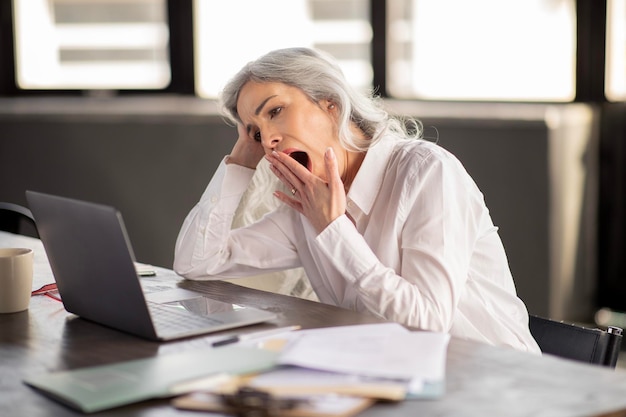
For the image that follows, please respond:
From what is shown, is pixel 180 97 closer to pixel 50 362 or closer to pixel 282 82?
pixel 282 82

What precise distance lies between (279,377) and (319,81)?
912 millimetres

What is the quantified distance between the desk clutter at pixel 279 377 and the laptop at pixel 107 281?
5.4 inches

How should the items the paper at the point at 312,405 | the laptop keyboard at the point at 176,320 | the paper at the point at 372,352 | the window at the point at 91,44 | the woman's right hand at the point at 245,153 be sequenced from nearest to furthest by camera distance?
the paper at the point at 312,405 < the paper at the point at 372,352 < the laptop keyboard at the point at 176,320 < the woman's right hand at the point at 245,153 < the window at the point at 91,44

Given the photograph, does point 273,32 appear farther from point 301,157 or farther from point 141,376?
point 141,376

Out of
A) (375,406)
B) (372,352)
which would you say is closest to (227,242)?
(372,352)

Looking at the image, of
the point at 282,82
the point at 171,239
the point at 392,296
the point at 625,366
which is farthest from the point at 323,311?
the point at 171,239

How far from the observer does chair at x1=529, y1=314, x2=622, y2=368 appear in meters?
1.66

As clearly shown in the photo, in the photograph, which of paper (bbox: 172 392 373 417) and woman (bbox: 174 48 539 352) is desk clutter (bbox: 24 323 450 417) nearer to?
paper (bbox: 172 392 373 417)

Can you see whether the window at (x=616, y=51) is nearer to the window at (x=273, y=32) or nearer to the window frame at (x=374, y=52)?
the window frame at (x=374, y=52)

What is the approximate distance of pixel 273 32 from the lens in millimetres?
4621

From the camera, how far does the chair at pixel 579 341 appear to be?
166 cm

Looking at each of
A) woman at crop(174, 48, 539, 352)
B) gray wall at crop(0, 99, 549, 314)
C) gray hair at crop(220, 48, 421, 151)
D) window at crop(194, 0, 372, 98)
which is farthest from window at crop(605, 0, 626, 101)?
gray hair at crop(220, 48, 421, 151)

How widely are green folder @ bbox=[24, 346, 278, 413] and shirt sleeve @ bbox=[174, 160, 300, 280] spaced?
71cm

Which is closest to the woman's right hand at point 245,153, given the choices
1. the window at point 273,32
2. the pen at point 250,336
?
the pen at point 250,336
